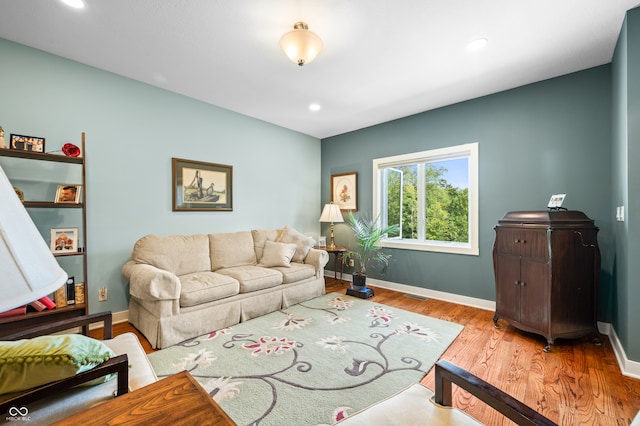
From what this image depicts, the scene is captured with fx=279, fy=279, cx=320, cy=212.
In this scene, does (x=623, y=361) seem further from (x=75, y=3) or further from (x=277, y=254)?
(x=75, y=3)

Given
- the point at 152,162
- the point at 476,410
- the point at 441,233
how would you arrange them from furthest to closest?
the point at 441,233 → the point at 152,162 → the point at 476,410

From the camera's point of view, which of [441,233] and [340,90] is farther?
[441,233]

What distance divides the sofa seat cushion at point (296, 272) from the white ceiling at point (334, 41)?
7.14 ft

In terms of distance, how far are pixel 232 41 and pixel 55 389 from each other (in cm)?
252

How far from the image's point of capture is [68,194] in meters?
2.49

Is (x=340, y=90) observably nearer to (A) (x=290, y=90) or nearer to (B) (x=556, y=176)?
(A) (x=290, y=90)

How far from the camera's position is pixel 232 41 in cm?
238

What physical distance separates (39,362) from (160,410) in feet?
1.56

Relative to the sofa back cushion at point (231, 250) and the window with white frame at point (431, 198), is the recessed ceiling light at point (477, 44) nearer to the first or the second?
the window with white frame at point (431, 198)

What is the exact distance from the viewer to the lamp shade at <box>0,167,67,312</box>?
43 centimetres

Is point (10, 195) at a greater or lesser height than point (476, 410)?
greater

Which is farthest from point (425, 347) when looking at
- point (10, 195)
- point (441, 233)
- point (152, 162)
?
point (152, 162)

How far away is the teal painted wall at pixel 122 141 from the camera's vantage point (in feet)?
8.34

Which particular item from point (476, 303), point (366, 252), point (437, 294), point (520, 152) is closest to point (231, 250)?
point (366, 252)
